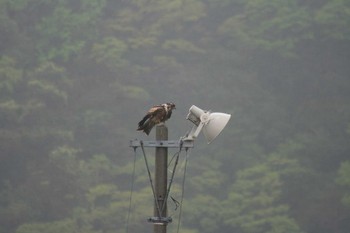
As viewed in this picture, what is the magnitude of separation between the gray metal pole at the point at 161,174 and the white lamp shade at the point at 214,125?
1.47 ft

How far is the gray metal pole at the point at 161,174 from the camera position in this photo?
5.51 meters

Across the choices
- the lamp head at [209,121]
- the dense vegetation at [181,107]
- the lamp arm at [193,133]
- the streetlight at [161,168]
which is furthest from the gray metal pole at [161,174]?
the dense vegetation at [181,107]

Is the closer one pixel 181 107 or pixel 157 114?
pixel 157 114

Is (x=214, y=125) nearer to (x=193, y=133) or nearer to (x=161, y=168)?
(x=193, y=133)

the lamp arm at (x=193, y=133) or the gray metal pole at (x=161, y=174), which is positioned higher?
the lamp arm at (x=193, y=133)

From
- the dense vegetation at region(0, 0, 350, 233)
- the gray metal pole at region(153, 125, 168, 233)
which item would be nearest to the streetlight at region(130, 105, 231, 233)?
the gray metal pole at region(153, 125, 168, 233)

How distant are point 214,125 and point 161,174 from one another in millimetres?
588

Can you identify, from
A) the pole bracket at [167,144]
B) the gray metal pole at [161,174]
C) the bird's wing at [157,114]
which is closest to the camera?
the pole bracket at [167,144]

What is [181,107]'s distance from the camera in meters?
29.5

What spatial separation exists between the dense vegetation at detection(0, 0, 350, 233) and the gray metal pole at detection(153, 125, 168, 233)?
65.3 ft

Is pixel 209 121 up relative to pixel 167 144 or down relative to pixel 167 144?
up

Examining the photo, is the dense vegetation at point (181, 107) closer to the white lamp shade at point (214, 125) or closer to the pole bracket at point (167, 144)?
the white lamp shade at point (214, 125)

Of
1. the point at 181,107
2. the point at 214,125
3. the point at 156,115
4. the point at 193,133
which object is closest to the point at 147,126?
the point at 156,115

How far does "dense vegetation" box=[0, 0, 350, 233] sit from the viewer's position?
2667cm
